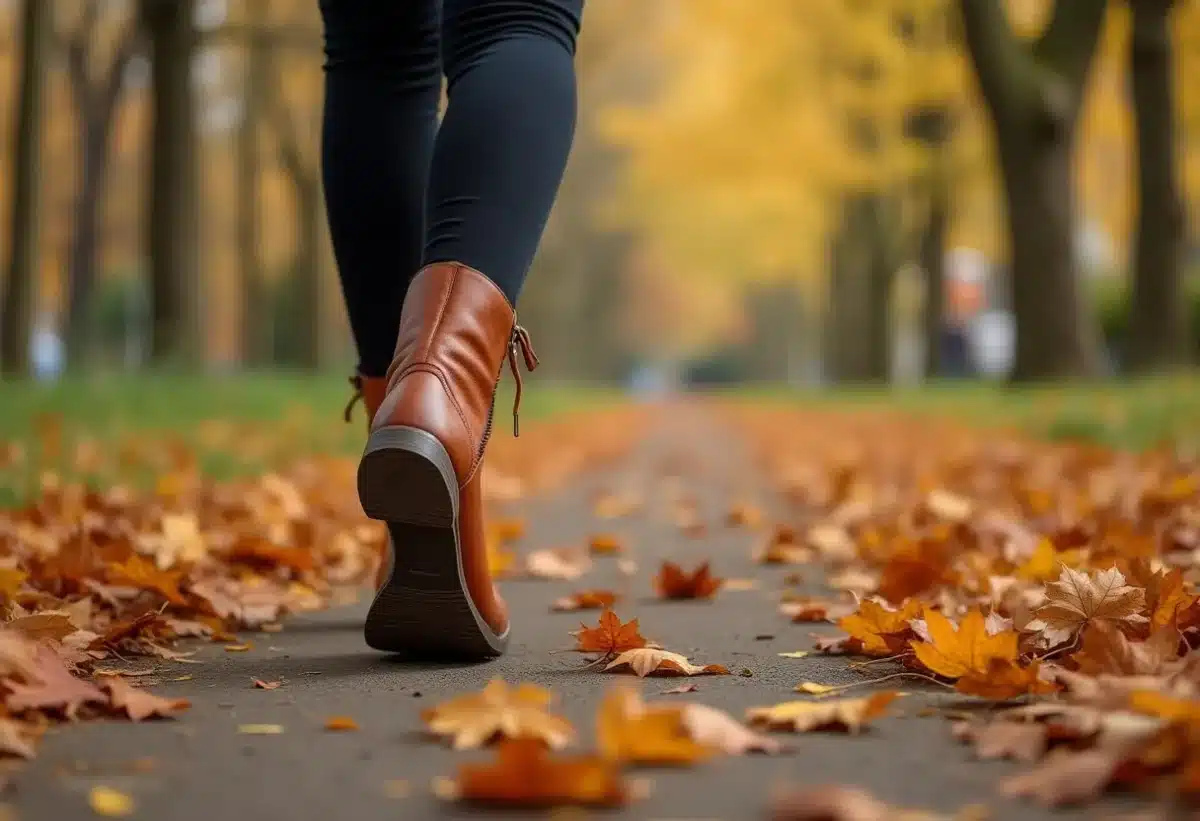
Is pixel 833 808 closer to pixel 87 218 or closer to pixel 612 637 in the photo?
pixel 612 637

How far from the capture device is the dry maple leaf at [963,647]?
2002mm

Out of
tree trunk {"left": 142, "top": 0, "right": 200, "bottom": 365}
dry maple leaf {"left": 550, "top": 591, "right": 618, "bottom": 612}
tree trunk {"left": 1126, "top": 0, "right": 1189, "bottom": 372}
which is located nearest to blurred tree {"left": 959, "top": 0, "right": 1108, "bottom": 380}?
tree trunk {"left": 1126, "top": 0, "right": 1189, "bottom": 372}

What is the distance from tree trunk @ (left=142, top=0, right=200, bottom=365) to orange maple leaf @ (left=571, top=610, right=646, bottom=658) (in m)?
9.41

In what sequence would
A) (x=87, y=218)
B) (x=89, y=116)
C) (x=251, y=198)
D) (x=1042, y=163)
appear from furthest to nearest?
(x=251, y=198) → (x=87, y=218) → (x=89, y=116) → (x=1042, y=163)

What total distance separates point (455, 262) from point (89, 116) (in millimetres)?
17492

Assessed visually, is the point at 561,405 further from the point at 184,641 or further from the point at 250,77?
the point at 184,641

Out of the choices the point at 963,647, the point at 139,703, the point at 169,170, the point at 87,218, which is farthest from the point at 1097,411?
the point at 87,218

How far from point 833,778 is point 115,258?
4135 centimetres

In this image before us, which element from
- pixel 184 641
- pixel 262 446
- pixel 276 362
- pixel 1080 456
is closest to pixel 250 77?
pixel 276 362

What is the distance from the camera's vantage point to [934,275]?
67.8 feet

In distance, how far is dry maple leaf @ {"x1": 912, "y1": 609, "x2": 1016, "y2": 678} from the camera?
78.8 inches

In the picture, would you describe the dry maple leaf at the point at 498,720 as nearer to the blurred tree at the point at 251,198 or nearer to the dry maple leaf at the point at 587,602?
the dry maple leaf at the point at 587,602

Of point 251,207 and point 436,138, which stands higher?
point 251,207

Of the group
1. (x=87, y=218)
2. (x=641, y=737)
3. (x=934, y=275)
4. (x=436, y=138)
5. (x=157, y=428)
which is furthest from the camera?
(x=934, y=275)
